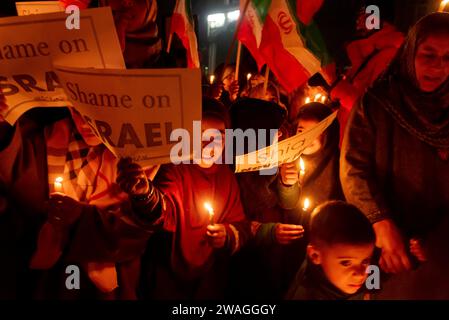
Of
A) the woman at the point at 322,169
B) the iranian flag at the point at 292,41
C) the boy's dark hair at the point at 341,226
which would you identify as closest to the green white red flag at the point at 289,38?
the iranian flag at the point at 292,41

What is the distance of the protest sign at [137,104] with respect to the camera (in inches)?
71.3

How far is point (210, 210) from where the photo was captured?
2.33 metres

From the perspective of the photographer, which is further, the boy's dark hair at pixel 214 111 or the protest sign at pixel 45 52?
the boy's dark hair at pixel 214 111

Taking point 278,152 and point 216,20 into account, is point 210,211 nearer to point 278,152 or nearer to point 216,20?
point 278,152

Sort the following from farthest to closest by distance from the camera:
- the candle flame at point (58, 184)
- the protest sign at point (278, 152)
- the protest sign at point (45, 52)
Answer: the protest sign at point (278, 152) → the candle flame at point (58, 184) → the protest sign at point (45, 52)

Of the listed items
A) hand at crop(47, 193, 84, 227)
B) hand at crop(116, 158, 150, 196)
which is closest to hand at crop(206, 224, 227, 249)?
hand at crop(116, 158, 150, 196)

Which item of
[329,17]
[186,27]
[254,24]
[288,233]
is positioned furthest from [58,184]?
[329,17]

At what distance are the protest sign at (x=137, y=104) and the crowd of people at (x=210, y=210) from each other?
0.13 metres

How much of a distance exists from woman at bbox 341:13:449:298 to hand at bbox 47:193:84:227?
1.53 meters

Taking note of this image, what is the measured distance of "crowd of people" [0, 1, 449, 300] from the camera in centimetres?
224

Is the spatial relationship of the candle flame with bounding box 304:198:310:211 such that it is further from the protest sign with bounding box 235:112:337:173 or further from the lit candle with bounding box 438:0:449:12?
the lit candle with bounding box 438:0:449:12

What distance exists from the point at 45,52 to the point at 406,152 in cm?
195

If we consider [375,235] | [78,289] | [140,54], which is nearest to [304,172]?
[375,235]

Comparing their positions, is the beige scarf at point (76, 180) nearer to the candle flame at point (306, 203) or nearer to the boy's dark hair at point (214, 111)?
the boy's dark hair at point (214, 111)
